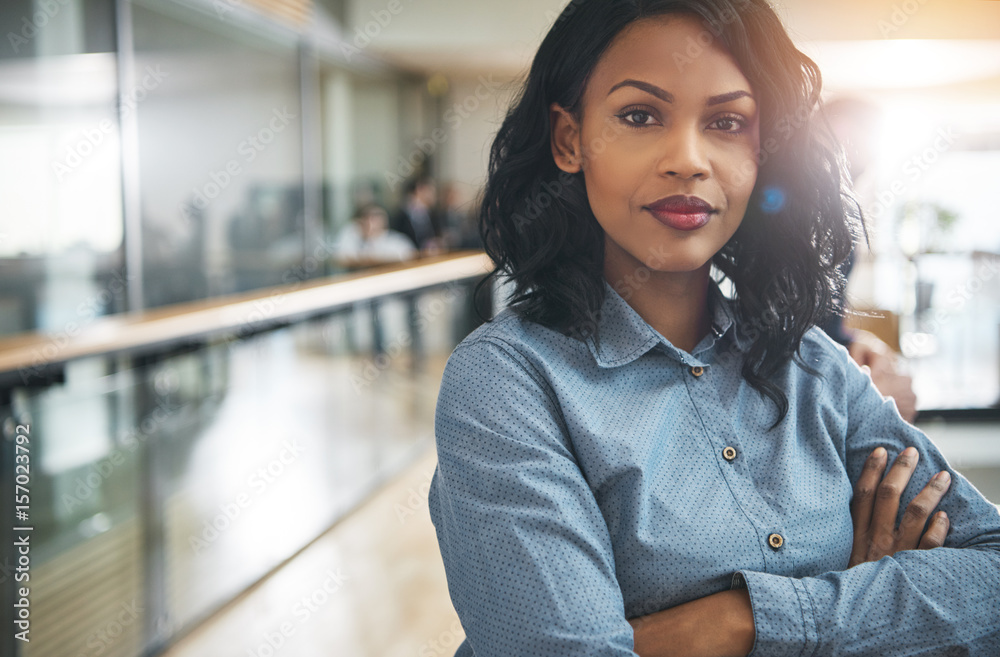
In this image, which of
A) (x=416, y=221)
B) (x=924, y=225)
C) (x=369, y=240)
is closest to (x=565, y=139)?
(x=369, y=240)

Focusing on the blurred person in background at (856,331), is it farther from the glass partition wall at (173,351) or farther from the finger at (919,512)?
the glass partition wall at (173,351)

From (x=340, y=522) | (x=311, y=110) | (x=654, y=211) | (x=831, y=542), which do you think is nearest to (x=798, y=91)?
(x=654, y=211)

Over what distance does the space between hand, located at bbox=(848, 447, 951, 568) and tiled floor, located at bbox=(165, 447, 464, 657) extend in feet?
6.51

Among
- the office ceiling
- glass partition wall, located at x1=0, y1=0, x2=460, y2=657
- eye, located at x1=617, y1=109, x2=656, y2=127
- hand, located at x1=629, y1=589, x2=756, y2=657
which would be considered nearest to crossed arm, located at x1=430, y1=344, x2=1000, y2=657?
hand, located at x1=629, y1=589, x2=756, y2=657

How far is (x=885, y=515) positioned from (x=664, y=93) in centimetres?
62

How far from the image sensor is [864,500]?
104cm

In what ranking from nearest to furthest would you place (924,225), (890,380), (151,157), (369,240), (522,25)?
(890,380), (151,157), (369,240), (924,225), (522,25)

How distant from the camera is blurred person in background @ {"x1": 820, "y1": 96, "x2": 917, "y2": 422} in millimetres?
1509

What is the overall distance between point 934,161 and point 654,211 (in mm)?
9912

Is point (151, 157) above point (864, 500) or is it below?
above

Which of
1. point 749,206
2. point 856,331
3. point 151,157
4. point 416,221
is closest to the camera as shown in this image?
point 749,206

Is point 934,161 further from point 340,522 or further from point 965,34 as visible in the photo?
point 340,522

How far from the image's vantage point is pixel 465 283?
5.75 metres

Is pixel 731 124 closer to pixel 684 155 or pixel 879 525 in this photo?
pixel 684 155
